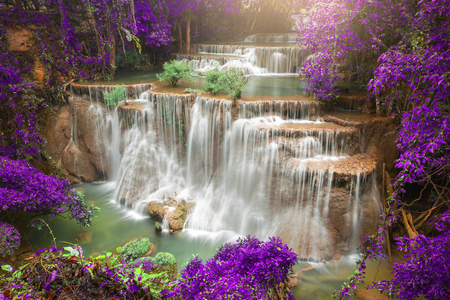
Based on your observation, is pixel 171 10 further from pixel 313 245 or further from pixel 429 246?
pixel 429 246

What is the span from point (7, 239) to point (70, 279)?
16.4 feet

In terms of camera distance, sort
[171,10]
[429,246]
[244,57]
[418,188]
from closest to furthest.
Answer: [429,246]
[418,188]
[244,57]
[171,10]

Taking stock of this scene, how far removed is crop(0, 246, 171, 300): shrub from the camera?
2.07 m

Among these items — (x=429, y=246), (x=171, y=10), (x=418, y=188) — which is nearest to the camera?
(x=429, y=246)

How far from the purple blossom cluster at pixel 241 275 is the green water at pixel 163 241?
3715 millimetres

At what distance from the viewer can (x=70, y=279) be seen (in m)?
2.20

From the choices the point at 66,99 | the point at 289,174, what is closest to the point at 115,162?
the point at 66,99

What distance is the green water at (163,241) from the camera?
21.2 ft

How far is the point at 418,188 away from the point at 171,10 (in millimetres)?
16264

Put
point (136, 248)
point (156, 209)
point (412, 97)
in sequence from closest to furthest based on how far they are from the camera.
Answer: point (412, 97), point (136, 248), point (156, 209)

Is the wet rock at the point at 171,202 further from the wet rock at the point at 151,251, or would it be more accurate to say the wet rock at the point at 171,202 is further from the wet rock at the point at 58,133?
the wet rock at the point at 58,133

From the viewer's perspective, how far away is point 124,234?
831cm

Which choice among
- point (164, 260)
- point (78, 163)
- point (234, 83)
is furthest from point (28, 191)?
point (234, 83)

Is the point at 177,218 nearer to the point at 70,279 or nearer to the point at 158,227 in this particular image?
the point at 158,227
